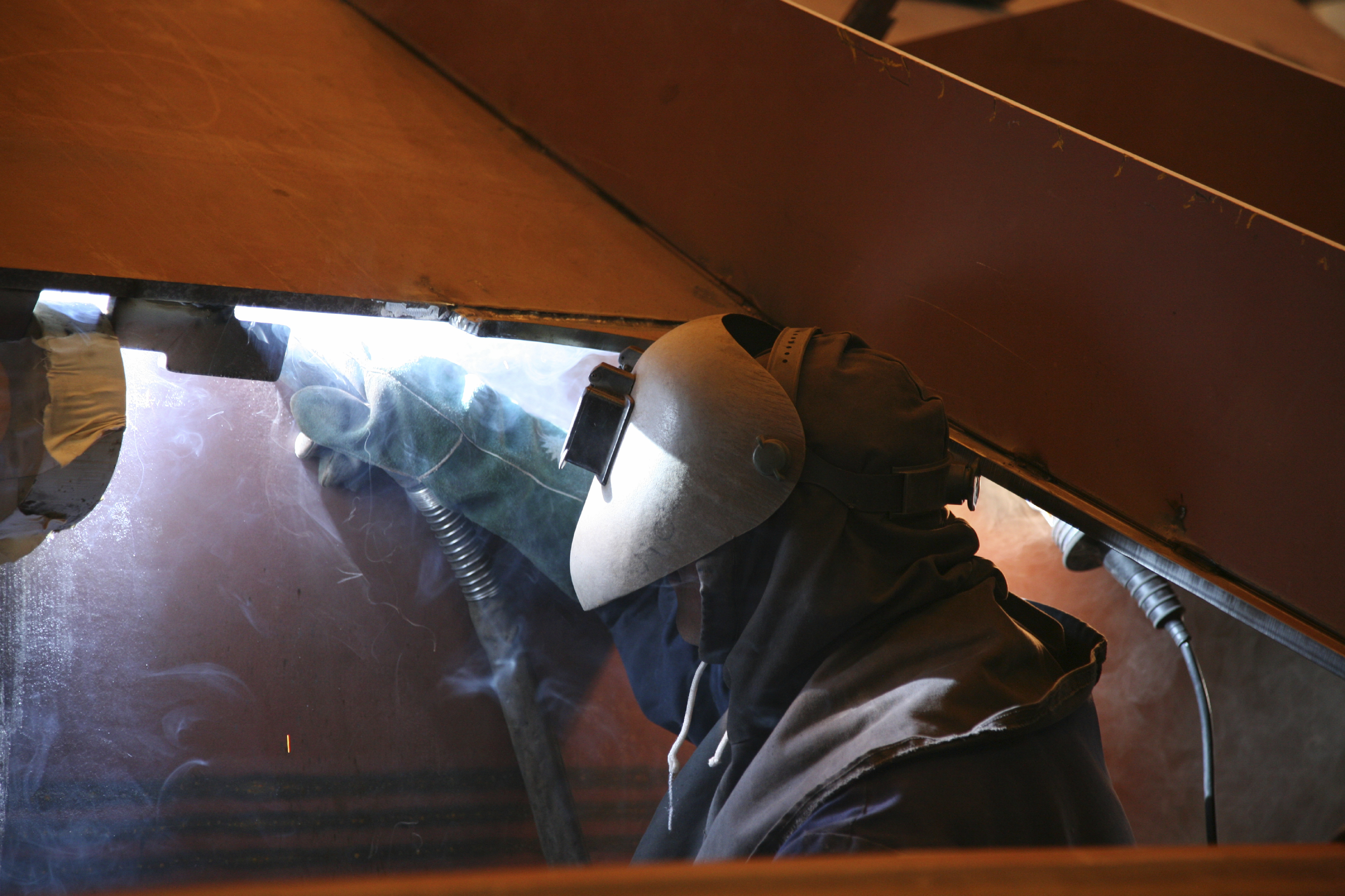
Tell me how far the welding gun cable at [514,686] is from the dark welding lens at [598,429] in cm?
44

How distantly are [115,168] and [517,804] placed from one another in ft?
4.05

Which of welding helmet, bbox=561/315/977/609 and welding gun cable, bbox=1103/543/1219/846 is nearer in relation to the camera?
welding helmet, bbox=561/315/977/609

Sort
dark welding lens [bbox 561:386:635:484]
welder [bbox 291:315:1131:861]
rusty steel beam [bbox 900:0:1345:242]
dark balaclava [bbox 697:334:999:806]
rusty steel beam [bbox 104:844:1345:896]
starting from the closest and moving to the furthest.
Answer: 1. rusty steel beam [bbox 104:844:1345:896]
2. welder [bbox 291:315:1131:861]
3. dark balaclava [bbox 697:334:999:806]
4. dark welding lens [bbox 561:386:635:484]
5. rusty steel beam [bbox 900:0:1345:242]

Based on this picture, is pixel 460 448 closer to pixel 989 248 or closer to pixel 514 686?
pixel 514 686

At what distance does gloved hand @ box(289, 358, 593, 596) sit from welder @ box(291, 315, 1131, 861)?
0.06 meters

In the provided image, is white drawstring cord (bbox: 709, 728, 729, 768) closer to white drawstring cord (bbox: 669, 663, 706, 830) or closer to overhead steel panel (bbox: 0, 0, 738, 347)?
white drawstring cord (bbox: 669, 663, 706, 830)

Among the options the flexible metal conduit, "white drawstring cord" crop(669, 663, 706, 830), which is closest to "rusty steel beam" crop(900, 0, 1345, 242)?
the flexible metal conduit

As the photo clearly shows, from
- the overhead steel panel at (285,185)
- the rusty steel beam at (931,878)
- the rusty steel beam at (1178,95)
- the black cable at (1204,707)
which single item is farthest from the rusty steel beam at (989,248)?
the rusty steel beam at (931,878)

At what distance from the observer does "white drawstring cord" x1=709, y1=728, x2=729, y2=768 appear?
1.31m

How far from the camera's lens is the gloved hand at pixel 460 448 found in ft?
4.88

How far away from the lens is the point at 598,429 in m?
1.30

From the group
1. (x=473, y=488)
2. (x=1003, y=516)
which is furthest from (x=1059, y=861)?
(x=1003, y=516)

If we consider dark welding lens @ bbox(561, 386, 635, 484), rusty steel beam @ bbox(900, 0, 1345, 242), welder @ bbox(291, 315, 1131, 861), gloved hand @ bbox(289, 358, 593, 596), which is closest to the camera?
welder @ bbox(291, 315, 1131, 861)

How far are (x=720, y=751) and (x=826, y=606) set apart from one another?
37cm
